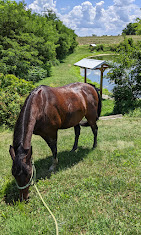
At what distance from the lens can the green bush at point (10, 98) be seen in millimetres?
9656

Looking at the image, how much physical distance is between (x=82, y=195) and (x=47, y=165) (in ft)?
5.29

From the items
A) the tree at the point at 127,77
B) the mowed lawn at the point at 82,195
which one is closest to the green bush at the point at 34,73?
the tree at the point at 127,77

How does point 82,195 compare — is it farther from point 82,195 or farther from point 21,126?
point 21,126

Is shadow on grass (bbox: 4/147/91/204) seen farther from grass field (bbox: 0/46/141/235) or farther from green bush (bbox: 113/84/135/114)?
green bush (bbox: 113/84/135/114)

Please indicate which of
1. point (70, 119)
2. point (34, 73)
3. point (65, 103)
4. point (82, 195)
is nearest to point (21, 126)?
point (65, 103)

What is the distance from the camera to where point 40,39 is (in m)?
23.1

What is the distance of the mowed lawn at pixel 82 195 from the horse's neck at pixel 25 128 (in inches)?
45.4

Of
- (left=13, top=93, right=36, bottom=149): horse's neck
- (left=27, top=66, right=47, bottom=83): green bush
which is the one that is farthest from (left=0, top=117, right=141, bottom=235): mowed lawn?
(left=27, top=66, right=47, bottom=83): green bush

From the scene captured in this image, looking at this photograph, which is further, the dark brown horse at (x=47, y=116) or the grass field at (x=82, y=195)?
the dark brown horse at (x=47, y=116)

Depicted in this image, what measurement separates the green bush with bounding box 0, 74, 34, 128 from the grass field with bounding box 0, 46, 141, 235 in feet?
13.8

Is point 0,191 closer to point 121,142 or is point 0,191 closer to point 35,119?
point 35,119

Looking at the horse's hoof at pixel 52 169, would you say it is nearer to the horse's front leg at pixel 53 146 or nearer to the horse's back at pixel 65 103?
the horse's front leg at pixel 53 146

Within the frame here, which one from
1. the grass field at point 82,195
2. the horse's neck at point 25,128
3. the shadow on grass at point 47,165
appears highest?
the horse's neck at point 25,128

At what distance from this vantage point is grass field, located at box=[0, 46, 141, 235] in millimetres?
2881
